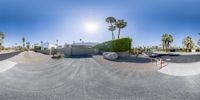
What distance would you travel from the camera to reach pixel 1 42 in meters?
118

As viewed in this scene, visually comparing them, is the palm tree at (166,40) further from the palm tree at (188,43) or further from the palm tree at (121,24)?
the palm tree at (121,24)

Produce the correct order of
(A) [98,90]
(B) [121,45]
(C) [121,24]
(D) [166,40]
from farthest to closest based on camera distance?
(D) [166,40]
(C) [121,24]
(B) [121,45]
(A) [98,90]

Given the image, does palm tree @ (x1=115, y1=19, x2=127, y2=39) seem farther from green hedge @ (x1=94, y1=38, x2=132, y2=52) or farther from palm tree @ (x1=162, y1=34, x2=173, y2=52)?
→ palm tree @ (x1=162, y1=34, x2=173, y2=52)

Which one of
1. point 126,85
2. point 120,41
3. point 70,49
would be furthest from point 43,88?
point 70,49

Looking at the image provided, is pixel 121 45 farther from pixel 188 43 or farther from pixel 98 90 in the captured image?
pixel 188 43

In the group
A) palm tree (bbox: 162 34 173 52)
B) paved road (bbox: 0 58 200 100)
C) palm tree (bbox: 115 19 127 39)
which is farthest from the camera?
palm tree (bbox: 162 34 173 52)

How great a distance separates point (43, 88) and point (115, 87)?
501 centimetres

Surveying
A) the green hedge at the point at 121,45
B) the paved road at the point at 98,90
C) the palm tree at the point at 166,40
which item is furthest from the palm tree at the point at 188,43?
the paved road at the point at 98,90

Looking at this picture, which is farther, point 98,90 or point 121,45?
point 121,45

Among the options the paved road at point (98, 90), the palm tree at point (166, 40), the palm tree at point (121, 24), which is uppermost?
the palm tree at point (121, 24)

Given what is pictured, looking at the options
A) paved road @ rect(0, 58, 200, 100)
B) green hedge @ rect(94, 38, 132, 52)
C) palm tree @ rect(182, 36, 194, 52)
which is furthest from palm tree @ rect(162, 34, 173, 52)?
paved road @ rect(0, 58, 200, 100)

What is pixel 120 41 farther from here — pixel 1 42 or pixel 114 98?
pixel 1 42

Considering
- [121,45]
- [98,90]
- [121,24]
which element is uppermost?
[121,24]

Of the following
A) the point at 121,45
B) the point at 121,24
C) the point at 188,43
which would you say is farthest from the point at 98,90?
the point at 188,43
